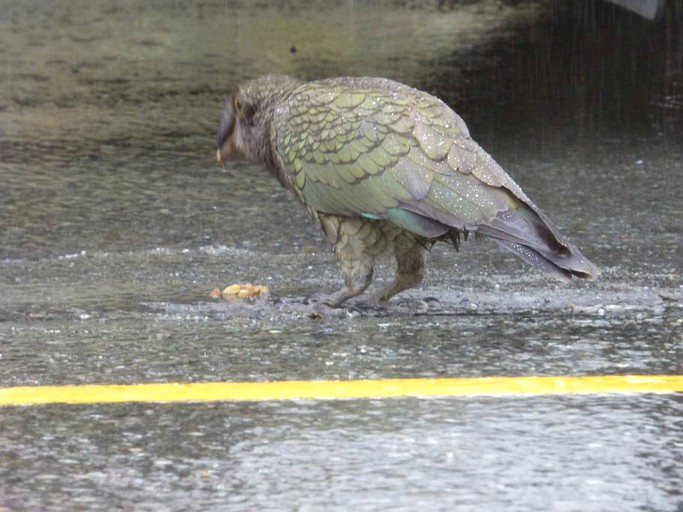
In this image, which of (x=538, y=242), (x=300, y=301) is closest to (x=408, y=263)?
(x=300, y=301)

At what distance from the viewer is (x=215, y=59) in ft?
37.7

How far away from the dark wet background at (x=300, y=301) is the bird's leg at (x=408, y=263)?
0.09m

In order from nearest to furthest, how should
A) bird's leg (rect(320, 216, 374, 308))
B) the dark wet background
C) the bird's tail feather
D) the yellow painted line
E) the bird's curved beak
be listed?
1. the dark wet background
2. the yellow painted line
3. the bird's tail feather
4. bird's leg (rect(320, 216, 374, 308))
5. the bird's curved beak

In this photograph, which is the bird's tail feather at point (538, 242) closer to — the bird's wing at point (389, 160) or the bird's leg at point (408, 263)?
the bird's wing at point (389, 160)

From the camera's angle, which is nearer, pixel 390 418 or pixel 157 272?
pixel 390 418

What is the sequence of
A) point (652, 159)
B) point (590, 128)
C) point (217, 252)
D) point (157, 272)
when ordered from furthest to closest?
point (590, 128) → point (652, 159) → point (217, 252) → point (157, 272)

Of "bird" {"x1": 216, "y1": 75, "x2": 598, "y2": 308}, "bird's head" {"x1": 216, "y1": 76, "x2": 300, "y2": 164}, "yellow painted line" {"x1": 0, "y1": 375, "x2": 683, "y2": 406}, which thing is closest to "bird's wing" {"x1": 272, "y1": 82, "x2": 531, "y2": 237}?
"bird" {"x1": 216, "y1": 75, "x2": 598, "y2": 308}

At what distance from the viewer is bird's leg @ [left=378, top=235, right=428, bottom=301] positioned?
4801mm

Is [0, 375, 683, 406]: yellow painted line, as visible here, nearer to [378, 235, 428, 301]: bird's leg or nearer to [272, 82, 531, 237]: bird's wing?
[272, 82, 531, 237]: bird's wing

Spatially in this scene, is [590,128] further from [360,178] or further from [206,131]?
[360,178]

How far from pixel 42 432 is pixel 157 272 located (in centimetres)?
221

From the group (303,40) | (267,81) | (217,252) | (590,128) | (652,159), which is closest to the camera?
(267,81)

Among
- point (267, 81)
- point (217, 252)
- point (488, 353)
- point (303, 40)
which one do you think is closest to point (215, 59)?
point (303, 40)

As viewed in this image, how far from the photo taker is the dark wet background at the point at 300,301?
10.4 ft
